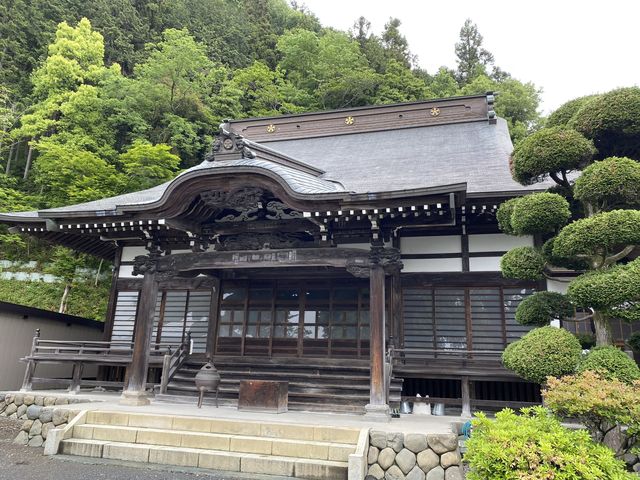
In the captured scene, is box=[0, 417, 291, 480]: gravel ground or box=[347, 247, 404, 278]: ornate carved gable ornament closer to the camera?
Answer: box=[0, 417, 291, 480]: gravel ground

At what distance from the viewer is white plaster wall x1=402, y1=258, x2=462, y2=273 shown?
8523 mm

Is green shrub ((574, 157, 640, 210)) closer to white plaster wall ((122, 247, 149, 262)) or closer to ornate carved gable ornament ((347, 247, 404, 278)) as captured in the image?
ornate carved gable ornament ((347, 247, 404, 278))

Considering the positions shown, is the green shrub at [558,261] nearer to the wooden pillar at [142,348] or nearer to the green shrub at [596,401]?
the green shrub at [596,401]

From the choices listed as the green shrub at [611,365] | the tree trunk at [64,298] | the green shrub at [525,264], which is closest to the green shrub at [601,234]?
the green shrub at [525,264]

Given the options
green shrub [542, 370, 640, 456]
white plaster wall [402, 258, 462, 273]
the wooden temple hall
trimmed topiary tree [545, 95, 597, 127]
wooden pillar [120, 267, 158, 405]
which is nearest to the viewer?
green shrub [542, 370, 640, 456]

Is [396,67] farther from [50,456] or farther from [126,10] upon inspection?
[50,456]

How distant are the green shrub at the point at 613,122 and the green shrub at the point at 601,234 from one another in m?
1.45

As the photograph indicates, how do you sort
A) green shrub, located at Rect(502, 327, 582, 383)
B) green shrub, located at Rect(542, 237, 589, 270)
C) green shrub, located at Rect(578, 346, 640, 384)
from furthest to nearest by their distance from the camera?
green shrub, located at Rect(542, 237, 589, 270), green shrub, located at Rect(502, 327, 582, 383), green shrub, located at Rect(578, 346, 640, 384)

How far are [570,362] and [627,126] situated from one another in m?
3.28

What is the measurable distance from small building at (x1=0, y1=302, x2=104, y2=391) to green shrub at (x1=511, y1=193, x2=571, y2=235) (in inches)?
418

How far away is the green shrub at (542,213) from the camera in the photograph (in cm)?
573

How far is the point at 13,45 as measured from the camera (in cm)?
2450

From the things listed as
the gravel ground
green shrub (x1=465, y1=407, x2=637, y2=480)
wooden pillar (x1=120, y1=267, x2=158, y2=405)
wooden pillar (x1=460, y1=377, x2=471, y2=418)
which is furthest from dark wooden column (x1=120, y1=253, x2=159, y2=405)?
green shrub (x1=465, y1=407, x2=637, y2=480)

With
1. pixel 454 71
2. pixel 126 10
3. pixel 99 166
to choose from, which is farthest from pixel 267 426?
pixel 454 71
